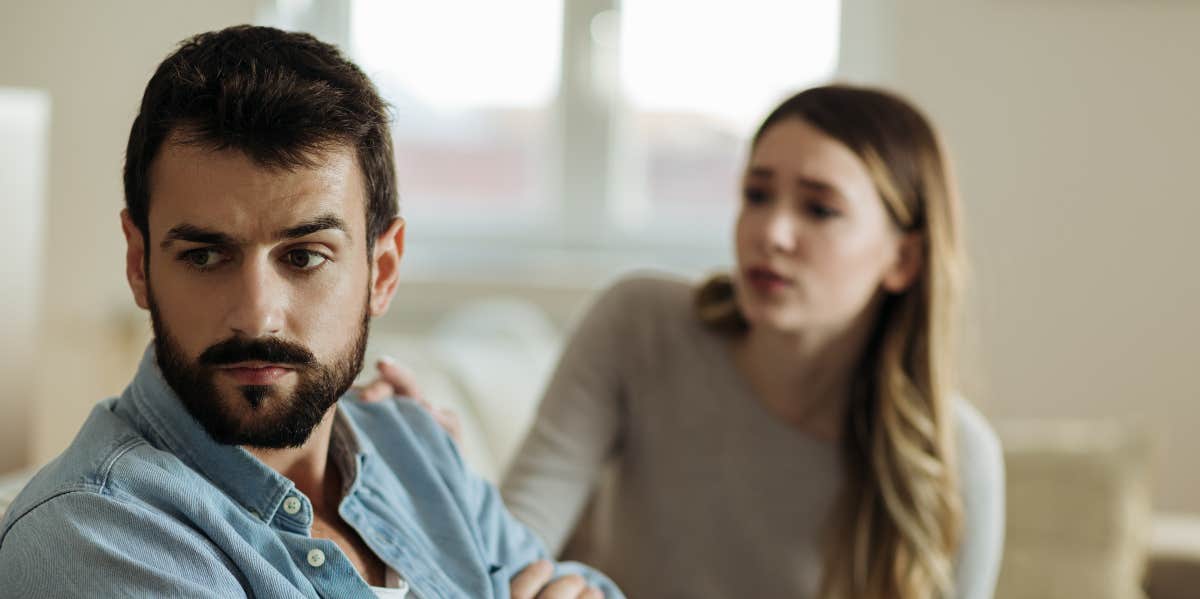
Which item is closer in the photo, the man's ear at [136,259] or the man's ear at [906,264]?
the man's ear at [136,259]

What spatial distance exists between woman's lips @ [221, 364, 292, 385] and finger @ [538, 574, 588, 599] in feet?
1.29

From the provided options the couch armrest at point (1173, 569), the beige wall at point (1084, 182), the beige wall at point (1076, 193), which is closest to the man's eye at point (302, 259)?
the couch armrest at point (1173, 569)

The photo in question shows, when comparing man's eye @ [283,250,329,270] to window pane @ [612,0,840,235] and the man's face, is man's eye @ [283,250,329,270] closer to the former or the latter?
the man's face

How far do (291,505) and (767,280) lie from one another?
86 centimetres

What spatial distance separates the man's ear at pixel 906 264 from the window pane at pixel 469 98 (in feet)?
5.76

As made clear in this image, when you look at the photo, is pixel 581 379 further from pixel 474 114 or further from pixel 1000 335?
pixel 474 114

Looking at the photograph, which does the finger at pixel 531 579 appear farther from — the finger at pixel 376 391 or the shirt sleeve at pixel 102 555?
the shirt sleeve at pixel 102 555

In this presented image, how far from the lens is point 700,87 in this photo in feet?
11.0

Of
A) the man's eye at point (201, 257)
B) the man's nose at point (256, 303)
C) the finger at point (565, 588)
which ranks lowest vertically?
the finger at point (565, 588)

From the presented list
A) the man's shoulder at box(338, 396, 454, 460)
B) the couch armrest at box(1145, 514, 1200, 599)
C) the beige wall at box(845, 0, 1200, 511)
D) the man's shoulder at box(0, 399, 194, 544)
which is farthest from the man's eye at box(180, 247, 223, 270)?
the beige wall at box(845, 0, 1200, 511)

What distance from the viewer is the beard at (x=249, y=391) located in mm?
836

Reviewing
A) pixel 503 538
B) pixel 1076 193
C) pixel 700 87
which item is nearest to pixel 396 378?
pixel 503 538

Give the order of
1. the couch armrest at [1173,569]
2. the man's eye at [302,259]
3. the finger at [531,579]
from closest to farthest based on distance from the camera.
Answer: the man's eye at [302,259] → the finger at [531,579] → the couch armrest at [1173,569]

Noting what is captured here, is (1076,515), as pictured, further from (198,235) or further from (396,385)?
(198,235)
